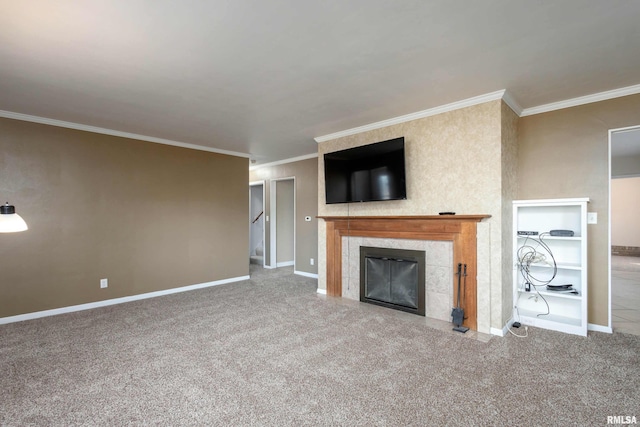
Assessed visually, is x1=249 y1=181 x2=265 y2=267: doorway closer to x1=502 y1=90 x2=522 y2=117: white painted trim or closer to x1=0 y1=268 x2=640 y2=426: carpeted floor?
x1=0 y1=268 x2=640 y2=426: carpeted floor

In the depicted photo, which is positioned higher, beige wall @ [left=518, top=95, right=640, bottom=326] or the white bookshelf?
Result: beige wall @ [left=518, top=95, right=640, bottom=326]

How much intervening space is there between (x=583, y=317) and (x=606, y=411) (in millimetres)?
1460

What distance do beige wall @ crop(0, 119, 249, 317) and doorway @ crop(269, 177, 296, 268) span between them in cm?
136

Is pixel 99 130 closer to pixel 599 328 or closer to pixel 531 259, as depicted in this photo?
pixel 531 259

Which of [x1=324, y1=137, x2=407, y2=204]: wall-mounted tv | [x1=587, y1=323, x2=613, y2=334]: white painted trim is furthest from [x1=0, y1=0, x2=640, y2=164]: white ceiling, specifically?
[x1=587, y1=323, x2=613, y2=334]: white painted trim

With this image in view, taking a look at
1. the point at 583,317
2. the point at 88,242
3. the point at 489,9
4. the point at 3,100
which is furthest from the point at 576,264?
the point at 3,100

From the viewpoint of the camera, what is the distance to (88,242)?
417cm

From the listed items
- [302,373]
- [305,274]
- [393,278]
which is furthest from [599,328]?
[305,274]

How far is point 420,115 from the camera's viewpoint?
3.68m

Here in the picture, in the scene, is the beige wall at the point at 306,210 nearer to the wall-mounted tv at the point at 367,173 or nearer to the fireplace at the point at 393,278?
the wall-mounted tv at the point at 367,173

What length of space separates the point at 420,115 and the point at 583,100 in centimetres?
164

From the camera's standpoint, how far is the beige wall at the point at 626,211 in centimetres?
844

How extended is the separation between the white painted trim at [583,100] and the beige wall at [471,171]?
0.79 feet

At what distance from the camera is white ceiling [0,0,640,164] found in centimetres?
187
